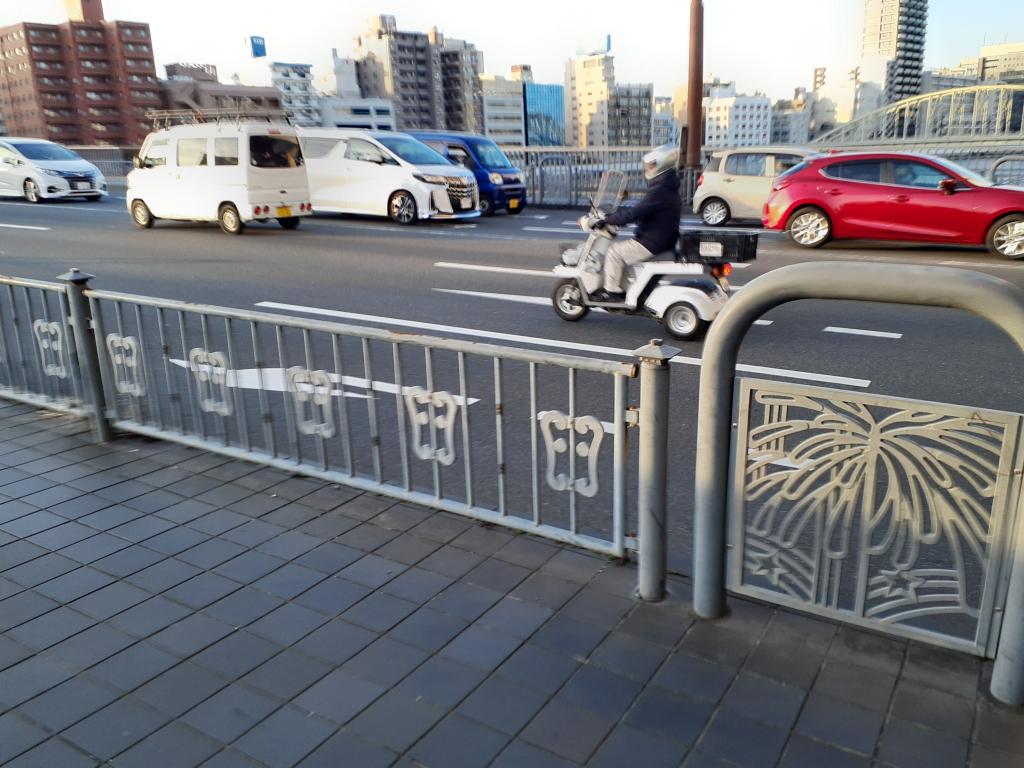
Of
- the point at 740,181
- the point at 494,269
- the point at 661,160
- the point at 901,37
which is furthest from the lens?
the point at 901,37

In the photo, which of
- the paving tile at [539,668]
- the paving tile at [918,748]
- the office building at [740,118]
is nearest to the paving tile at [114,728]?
the paving tile at [539,668]

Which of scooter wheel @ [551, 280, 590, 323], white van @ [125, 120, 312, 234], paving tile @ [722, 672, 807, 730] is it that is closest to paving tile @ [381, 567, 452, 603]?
paving tile @ [722, 672, 807, 730]

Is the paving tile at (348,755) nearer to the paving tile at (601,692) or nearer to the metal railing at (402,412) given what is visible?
the paving tile at (601,692)

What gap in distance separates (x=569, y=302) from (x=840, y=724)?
6441 mm

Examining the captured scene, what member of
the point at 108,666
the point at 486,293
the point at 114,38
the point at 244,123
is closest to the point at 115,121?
the point at 114,38

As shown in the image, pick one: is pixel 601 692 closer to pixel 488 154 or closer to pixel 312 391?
pixel 312 391

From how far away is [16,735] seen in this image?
8.89ft

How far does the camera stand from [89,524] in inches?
167

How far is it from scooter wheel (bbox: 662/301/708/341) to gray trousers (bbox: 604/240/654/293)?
0.58 metres

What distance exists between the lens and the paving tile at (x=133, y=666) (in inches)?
117

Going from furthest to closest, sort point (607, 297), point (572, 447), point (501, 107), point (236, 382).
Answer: point (501, 107) < point (607, 297) < point (236, 382) < point (572, 447)

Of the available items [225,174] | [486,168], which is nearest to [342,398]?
[225,174]

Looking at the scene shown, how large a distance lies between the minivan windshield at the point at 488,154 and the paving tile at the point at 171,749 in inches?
727

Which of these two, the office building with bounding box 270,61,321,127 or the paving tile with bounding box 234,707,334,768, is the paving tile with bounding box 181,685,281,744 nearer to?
the paving tile with bounding box 234,707,334,768
